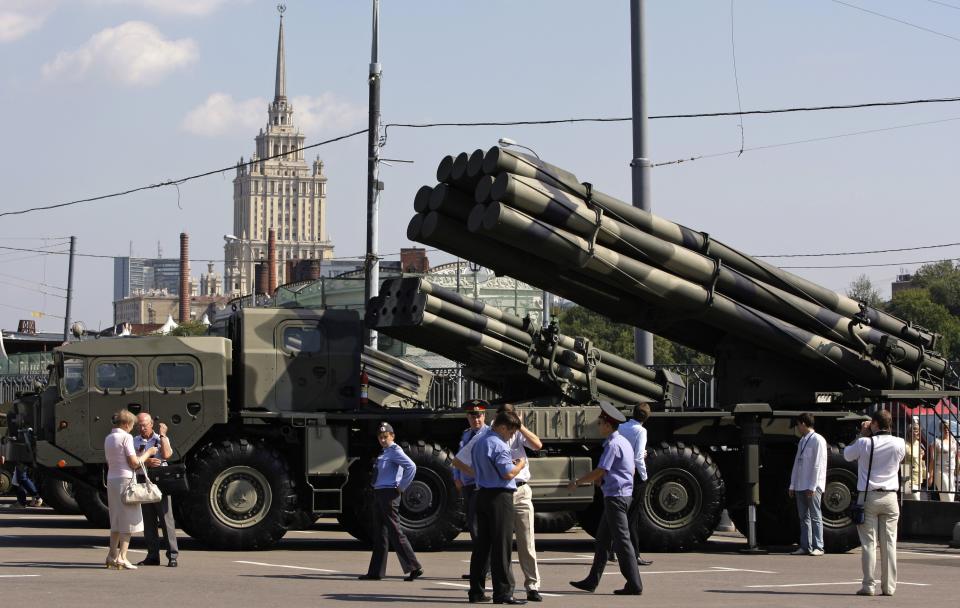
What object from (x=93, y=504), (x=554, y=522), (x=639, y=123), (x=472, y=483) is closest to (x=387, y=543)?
(x=472, y=483)

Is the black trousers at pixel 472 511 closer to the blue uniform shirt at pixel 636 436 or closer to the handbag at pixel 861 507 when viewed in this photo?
the blue uniform shirt at pixel 636 436

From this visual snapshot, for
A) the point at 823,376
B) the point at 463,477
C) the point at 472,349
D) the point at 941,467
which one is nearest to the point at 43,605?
the point at 463,477

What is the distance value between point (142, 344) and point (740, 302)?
295 inches

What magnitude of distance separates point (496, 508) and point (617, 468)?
5.09 ft

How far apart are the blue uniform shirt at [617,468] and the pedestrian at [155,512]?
191 inches

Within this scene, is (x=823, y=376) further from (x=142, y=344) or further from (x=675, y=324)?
(x=142, y=344)

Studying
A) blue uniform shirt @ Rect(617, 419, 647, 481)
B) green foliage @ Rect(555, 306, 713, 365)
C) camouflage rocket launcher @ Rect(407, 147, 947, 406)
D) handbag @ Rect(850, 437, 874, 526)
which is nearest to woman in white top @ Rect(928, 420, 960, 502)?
camouflage rocket launcher @ Rect(407, 147, 947, 406)

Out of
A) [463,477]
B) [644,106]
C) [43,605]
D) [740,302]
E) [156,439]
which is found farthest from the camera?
[644,106]

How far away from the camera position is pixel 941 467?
21.7m

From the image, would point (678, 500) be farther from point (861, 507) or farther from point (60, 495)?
point (60, 495)

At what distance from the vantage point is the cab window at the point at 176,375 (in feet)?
61.7

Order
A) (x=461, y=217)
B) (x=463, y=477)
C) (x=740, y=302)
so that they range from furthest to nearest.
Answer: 1. (x=740, y=302)
2. (x=461, y=217)
3. (x=463, y=477)

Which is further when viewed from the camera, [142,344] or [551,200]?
[142,344]

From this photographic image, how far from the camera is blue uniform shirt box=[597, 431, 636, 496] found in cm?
1413
